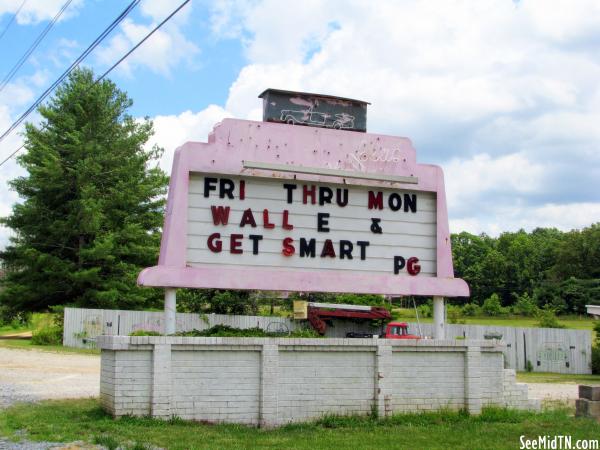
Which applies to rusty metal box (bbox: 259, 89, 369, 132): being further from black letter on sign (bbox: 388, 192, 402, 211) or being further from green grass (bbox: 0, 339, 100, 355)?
green grass (bbox: 0, 339, 100, 355)

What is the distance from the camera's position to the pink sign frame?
13.0 m

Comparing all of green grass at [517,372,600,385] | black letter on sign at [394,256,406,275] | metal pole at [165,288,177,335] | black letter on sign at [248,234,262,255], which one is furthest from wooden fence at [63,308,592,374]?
metal pole at [165,288,177,335]

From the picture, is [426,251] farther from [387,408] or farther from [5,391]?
[5,391]

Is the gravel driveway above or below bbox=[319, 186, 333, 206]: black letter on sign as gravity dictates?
below

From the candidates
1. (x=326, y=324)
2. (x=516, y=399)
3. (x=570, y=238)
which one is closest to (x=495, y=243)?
(x=570, y=238)

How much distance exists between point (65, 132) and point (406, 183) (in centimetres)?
3218

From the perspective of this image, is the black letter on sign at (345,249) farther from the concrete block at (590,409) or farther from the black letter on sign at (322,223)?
the concrete block at (590,409)

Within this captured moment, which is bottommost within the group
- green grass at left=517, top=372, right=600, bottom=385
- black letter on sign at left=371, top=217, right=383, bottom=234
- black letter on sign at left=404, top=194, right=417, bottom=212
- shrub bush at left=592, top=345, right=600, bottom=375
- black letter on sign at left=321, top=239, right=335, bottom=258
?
green grass at left=517, top=372, right=600, bottom=385

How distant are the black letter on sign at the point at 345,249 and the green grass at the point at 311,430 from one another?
306 centimetres

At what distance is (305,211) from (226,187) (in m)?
1.58

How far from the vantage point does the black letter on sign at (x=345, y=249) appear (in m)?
13.9

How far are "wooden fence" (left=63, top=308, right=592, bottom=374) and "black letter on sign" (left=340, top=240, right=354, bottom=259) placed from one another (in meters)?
20.4

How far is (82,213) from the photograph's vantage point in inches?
1532

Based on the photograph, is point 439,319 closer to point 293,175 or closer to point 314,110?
point 293,175
